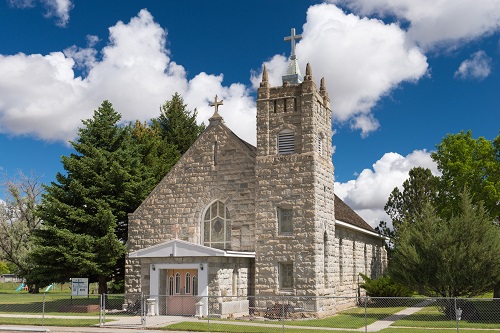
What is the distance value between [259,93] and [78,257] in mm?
12807

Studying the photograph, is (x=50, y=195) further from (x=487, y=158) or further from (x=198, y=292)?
(x=487, y=158)

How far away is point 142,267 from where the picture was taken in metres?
25.8

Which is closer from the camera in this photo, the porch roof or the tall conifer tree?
the porch roof

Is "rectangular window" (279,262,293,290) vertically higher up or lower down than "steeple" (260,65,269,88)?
lower down

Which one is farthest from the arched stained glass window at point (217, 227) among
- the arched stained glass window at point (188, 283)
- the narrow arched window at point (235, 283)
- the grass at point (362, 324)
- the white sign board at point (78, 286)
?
the white sign board at point (78, 286)

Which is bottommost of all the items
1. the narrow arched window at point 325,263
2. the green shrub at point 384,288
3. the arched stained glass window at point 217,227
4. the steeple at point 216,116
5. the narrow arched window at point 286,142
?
the green shrub at point 384,288

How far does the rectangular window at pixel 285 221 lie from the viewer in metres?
25.1

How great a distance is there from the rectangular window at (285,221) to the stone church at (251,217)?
46 mm

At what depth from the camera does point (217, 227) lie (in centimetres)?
2698

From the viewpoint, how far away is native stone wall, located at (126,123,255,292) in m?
26.4

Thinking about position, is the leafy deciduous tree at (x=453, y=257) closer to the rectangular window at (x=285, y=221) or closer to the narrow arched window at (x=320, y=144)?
the rectangular window at (x=285, y=221)

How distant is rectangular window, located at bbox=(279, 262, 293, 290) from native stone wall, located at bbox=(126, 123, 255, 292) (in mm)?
1862

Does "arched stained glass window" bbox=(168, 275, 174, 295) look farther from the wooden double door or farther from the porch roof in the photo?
the porch roof

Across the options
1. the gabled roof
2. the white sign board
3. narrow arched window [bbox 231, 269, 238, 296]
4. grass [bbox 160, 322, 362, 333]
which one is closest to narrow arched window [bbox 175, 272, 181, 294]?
narrow arched window [bbox 231, 269, 238, 296]
